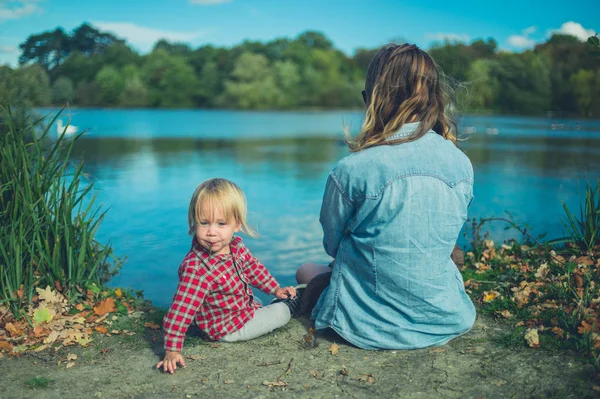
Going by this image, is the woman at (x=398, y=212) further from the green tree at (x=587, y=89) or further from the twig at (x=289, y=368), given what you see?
the green tree at (x=587, y=89)

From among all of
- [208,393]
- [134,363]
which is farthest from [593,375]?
[134,363]

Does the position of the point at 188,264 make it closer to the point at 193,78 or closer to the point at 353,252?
the point at 353,252

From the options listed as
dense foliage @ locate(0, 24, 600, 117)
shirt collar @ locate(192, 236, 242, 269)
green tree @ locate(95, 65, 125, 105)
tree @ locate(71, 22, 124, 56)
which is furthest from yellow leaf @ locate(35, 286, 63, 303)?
green tree @ locate(95, 65, 125, 105)

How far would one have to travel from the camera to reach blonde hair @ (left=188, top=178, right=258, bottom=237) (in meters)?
2.86

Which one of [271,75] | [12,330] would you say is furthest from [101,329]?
[271,75]

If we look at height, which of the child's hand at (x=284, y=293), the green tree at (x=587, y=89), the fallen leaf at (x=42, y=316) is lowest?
the fallen leaf at (x=42, y=316)

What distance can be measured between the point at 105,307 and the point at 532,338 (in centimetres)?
270

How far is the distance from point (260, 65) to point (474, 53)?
4417 centimetres

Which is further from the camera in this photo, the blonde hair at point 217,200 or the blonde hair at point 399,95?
the blonde hair at point 217,200

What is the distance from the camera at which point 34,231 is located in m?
3.52

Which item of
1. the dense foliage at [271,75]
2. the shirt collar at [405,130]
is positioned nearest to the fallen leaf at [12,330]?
the shirt collar at [405,130]

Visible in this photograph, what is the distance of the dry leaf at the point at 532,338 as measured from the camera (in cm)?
291

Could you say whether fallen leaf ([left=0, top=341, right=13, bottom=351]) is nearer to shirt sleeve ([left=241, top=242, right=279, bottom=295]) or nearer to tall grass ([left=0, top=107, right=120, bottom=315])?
tall grass ([left=0, top=107, right=120, bottom=315])

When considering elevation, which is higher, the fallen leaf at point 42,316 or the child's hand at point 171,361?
the fallen leaf at point 42,316
